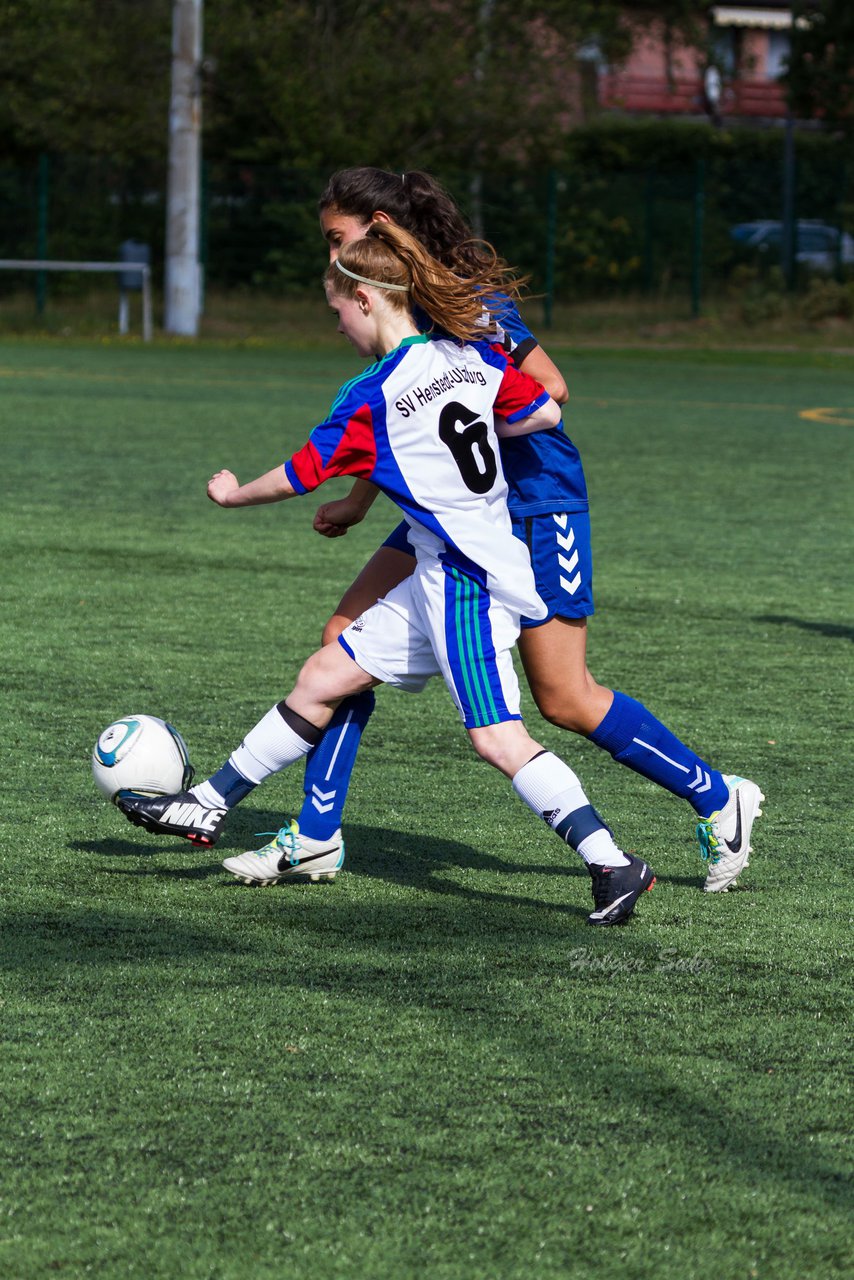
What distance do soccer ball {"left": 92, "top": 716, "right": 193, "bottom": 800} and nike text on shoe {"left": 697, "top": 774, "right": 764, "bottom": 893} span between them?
130 centimetres

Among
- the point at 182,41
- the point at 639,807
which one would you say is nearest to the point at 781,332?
the point at 182,41

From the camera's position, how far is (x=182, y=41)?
1141 inches

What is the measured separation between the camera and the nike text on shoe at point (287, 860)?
4520 mm

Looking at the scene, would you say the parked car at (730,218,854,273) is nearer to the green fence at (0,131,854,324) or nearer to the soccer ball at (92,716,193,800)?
the green fence at (0,131,854,324)

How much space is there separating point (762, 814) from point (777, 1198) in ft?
8.15

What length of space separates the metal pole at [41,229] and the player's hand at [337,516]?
27.6m

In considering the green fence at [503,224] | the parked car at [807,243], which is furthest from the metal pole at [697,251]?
the parked car at [807,243]

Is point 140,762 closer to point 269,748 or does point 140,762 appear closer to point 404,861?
point 269,748

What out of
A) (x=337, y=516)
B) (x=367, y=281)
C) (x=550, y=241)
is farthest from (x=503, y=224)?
(x=367, y=281)

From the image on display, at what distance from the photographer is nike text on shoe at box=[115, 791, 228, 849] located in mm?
4523

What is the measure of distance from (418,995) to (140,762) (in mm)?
1284

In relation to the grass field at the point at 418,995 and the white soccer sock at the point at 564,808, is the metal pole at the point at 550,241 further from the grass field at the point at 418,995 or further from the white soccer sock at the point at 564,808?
the white soccer sock at the point at 564,808

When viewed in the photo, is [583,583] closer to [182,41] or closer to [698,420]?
[698,420]

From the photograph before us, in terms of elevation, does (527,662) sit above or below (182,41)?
below
